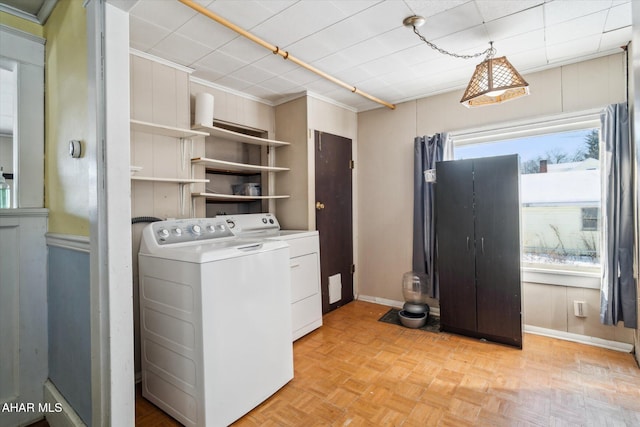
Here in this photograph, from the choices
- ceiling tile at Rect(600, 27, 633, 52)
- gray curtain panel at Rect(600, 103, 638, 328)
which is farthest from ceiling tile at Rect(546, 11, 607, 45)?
gray curtain panel at Rect(600, 103, 638, 328)

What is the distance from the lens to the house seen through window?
106 inches

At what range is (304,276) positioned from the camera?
115 inches

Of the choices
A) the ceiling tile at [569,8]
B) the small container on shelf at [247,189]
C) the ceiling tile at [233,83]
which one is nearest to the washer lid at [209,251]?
the small container on shelf at [247,189]

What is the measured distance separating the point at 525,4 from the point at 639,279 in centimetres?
195

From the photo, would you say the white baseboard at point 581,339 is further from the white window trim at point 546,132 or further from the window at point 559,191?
the window at point 559,191

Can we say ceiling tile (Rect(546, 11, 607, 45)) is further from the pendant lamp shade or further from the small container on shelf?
the small container on shelf

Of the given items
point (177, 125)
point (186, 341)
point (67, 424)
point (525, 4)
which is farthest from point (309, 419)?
point (525, 4)

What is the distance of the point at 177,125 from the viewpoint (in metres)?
2.54

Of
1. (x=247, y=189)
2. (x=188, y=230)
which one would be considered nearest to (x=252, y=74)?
(x=247, y=189)

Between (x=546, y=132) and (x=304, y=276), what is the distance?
104 inches

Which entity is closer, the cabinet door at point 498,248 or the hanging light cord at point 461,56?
the hanging light cord at point 461,56

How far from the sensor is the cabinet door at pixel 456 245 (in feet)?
9.12

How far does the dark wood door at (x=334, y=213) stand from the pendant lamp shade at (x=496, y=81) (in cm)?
166

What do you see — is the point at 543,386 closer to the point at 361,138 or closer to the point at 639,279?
the point at 639,279
